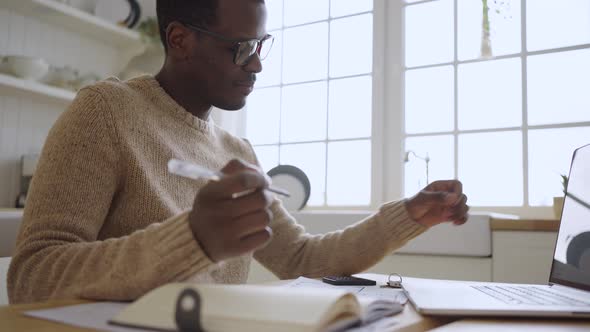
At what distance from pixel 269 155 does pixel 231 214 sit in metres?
2.21

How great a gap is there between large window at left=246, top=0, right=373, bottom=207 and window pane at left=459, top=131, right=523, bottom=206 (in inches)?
17.3

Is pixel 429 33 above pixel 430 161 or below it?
above

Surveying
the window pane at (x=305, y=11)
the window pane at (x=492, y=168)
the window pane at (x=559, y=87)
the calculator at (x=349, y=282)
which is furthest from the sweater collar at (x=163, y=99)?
the window pane at (x=305, y=11)

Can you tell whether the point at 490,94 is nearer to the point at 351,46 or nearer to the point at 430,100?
the point at 430,100

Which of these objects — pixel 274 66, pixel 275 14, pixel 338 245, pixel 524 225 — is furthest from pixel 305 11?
pixel 338 245

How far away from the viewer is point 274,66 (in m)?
2.85

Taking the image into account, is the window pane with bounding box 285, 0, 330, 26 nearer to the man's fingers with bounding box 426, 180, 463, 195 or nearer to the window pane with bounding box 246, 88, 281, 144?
the window pane with bounding box 246, 88, 281, 144

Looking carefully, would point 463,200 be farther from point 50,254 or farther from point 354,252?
point 50,254

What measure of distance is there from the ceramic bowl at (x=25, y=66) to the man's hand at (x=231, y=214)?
198 cm

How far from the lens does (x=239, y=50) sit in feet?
3.64

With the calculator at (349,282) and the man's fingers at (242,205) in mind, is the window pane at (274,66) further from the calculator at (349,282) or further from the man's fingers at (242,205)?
the man's fingers at (242,205)

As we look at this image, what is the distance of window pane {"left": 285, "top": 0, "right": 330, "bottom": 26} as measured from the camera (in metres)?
2.68

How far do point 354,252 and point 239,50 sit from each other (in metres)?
0.50

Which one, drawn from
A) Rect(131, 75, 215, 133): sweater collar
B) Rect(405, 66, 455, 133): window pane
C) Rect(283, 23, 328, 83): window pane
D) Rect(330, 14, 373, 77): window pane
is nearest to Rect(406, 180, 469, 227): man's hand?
Rect(131, 75, 215, 133): sweater collar
